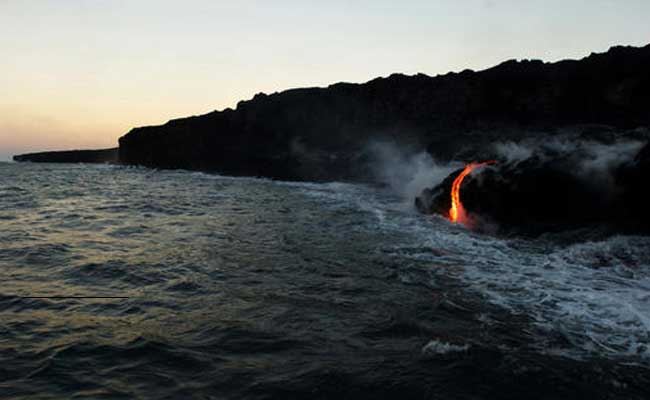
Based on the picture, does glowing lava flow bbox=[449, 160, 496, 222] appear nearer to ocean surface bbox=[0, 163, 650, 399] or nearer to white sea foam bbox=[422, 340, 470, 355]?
ocean surface bbox=[0, 163, 650, 399]

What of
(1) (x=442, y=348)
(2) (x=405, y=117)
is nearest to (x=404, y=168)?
(2) (x=405, y=117)

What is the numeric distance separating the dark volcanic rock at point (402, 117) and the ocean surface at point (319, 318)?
18.9 metres

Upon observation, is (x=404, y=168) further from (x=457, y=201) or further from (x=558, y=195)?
(x=558, y=195)

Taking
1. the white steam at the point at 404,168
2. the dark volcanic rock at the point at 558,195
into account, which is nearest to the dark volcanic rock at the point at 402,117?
the white steam at the point at 404,168

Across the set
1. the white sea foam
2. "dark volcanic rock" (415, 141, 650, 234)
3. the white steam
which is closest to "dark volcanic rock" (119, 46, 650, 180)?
the white steam

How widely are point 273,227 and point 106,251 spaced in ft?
19.3

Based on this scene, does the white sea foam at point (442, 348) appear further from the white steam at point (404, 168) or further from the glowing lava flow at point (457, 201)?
the white steam at point (404, 168)

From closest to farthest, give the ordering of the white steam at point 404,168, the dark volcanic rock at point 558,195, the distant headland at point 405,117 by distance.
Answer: the dark volcanic rock at point 558,195, the white steam at point 404,168, the distant headland at point 405,117

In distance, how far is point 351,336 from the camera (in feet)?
18.1

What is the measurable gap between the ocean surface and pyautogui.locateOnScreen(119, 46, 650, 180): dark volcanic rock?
18856 millimetres

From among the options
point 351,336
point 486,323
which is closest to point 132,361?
point 351,336

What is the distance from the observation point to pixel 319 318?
618 cm

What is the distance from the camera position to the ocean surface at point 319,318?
171 inches

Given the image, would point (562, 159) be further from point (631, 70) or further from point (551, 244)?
point (631, 70)
